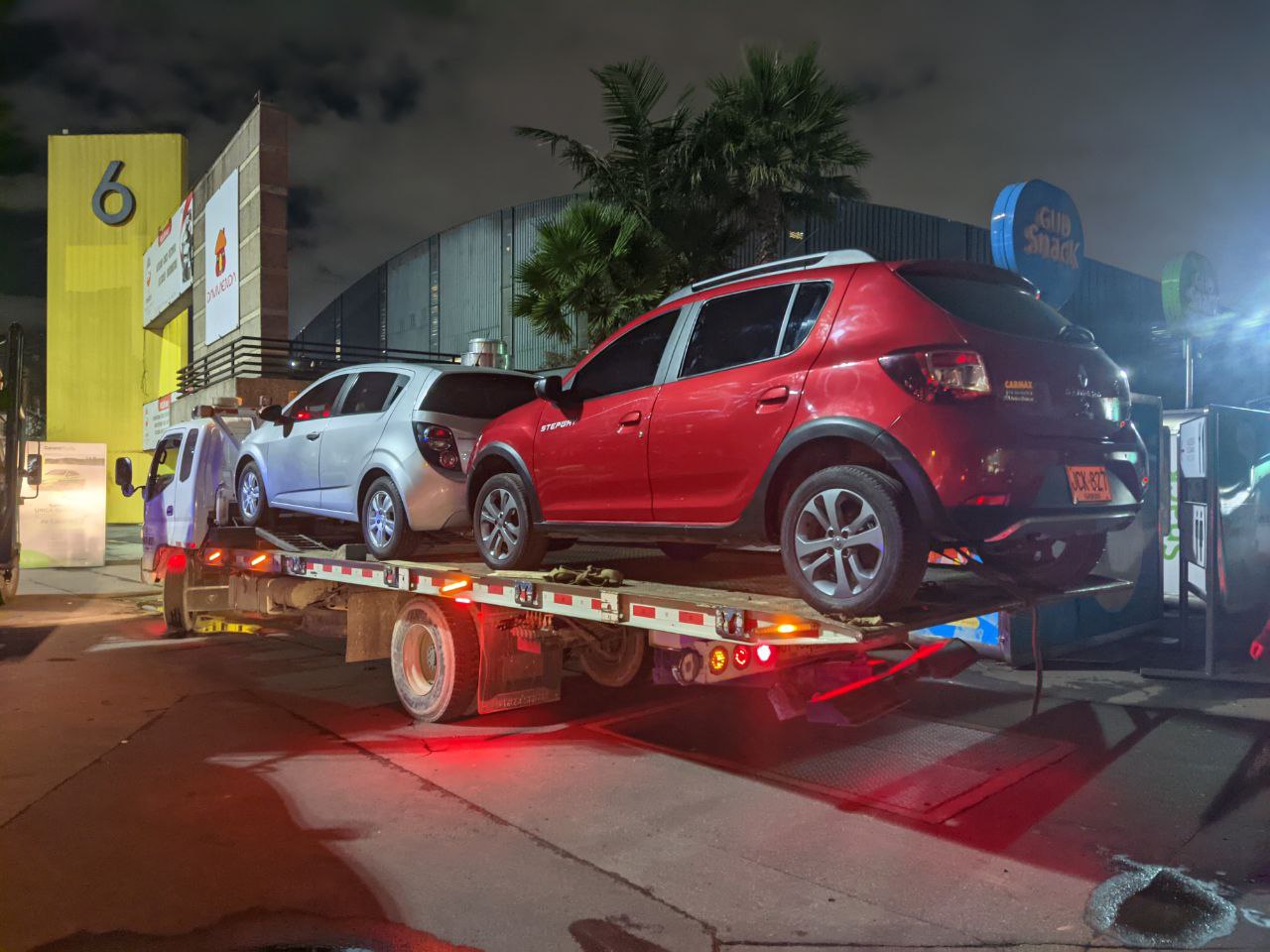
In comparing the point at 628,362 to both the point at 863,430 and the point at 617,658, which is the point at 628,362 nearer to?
the point at 863,430

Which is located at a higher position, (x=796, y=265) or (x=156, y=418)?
(x=156, y=418)

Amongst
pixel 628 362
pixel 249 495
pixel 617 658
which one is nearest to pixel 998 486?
pixel 628 362

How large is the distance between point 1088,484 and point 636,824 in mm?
2562

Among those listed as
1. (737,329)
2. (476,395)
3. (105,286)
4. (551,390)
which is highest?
(105,286)

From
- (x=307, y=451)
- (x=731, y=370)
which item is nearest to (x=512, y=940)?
(x=731, y=370)

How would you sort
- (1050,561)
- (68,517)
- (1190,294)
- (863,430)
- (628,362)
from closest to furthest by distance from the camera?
(863,430) < (1050,561) < (628,362) < (1190,294) < (68,517)

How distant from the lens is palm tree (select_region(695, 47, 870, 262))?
1371cm

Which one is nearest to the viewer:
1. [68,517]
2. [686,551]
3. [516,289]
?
[686,551]

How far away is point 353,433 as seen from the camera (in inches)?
277

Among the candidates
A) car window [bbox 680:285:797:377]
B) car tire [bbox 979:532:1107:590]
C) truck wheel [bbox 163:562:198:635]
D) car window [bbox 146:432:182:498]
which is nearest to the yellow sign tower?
car window [bbox 146:432:182:498]

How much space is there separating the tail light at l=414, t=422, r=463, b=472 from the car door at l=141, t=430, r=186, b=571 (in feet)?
16.1

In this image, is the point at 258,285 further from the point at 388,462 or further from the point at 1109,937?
the point at 1109,937

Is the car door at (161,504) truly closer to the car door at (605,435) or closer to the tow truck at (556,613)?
the tow truck at (556,613)

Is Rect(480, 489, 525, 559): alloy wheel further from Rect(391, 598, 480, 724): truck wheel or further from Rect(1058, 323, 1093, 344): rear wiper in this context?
Rect(1058, 323, 1093, 344): rear wiper
